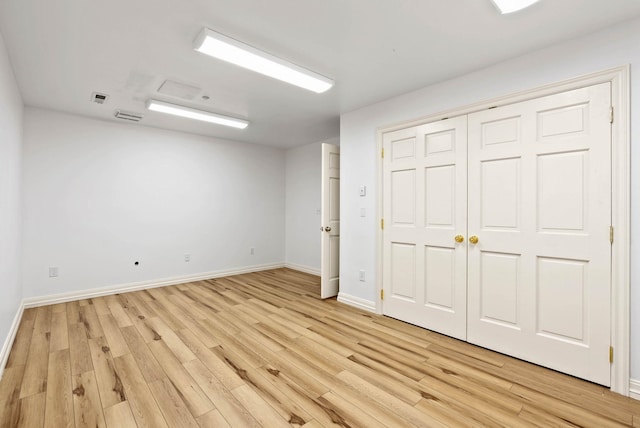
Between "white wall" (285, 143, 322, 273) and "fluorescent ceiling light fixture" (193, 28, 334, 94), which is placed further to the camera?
"white wall" (285, 143, 322, 273)

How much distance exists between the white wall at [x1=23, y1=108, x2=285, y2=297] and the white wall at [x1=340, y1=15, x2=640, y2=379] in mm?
2645

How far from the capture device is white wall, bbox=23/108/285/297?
3.86 meters

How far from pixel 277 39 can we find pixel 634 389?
11.5 feet

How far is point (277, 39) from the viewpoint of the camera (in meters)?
2.26

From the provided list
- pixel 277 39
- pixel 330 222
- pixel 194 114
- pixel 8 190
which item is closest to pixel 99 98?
pixel 194 114

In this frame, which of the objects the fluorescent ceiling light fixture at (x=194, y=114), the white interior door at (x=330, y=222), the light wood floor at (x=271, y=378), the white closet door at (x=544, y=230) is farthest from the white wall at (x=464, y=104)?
the fluorescent ceiling light fixture at (x=194, y=114)

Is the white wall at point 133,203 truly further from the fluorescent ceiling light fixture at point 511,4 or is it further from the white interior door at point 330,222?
the fluorescent ceiling light fixture at point 511,4

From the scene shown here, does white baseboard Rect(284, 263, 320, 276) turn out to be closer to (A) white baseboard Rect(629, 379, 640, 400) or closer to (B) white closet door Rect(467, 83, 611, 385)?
(B) white closet door Rect(467, 83, 611, 385)

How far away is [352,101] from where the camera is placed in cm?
353

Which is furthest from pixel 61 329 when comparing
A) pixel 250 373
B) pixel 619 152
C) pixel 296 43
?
pixel 619 152

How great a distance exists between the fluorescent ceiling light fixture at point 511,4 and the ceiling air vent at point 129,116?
4.29 m

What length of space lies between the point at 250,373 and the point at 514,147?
9.32ft

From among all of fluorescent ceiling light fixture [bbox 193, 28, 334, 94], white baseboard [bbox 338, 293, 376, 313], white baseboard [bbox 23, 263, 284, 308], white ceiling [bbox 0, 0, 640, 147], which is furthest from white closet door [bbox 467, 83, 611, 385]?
white baseboard [bbox 23, 263, 284, 308]

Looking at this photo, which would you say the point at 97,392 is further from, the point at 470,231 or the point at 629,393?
the point at 629,393
